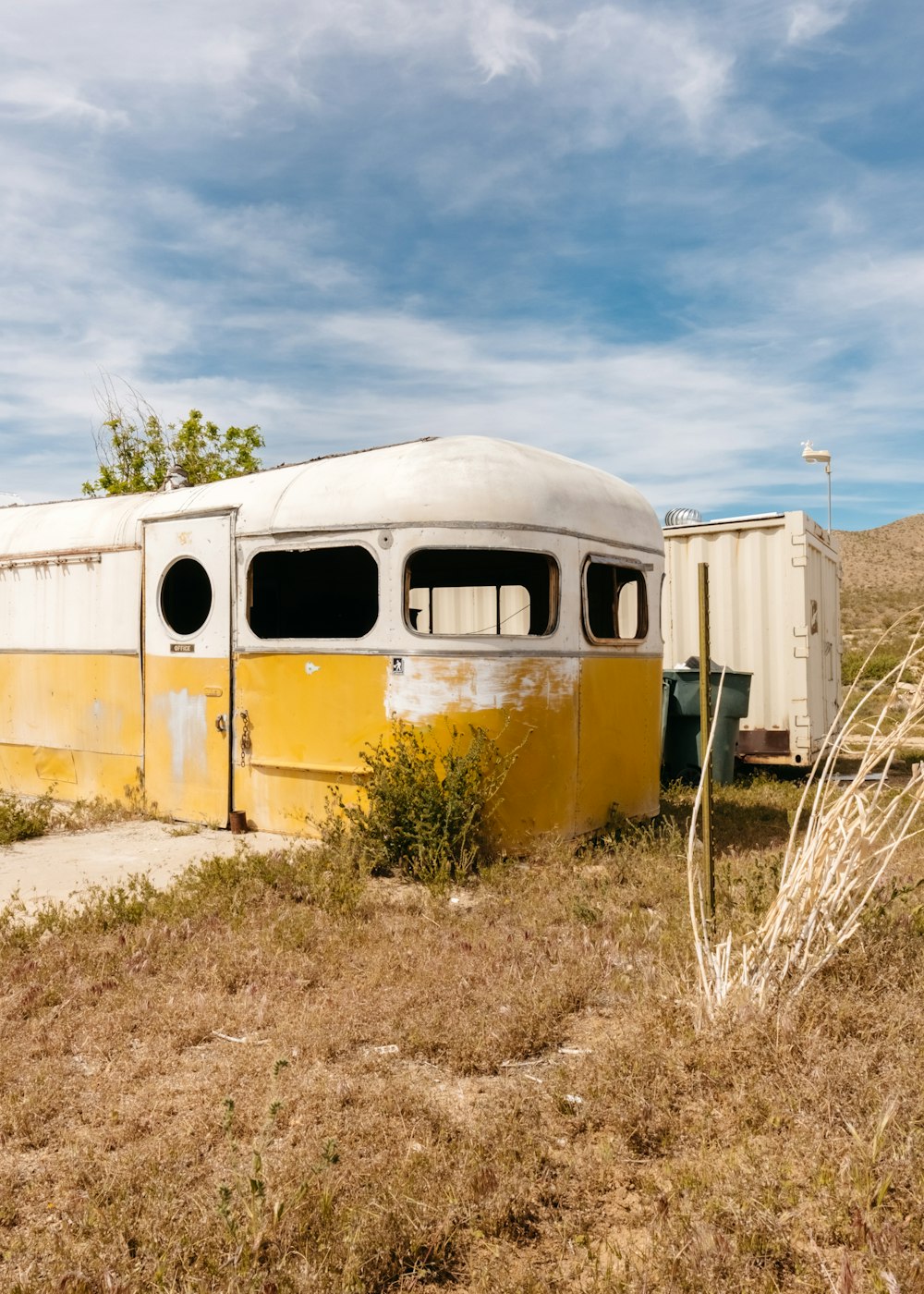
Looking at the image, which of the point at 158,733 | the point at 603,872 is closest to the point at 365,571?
the point at 158,733

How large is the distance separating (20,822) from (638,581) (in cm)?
537

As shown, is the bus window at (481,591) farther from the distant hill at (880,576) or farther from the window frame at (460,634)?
the distant hill at (880,576)

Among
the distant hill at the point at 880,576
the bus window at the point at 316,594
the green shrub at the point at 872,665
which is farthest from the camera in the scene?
the distant hill at the point at 880,576

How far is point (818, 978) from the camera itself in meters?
4.27

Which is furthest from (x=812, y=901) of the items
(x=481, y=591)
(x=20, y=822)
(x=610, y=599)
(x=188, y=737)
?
(x=481, y=591)

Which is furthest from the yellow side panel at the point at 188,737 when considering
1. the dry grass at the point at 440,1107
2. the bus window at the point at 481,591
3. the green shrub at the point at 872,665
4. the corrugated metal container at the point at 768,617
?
the green shrub at the point at 872,665

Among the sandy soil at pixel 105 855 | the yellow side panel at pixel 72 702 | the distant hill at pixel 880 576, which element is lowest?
the sandy soil at pixel 105 855

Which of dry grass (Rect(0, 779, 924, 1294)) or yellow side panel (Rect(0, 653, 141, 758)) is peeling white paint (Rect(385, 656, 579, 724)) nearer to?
dry grass (Rect(0, 779, 924, 1294))

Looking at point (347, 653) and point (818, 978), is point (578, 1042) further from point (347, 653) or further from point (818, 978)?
point (347, 653)

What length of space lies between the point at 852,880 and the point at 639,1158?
1.56 meters

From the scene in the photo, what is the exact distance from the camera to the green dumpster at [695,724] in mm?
10172

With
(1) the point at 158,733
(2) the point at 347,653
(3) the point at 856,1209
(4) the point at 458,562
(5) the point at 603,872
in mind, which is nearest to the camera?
(3) the point at 856,1209

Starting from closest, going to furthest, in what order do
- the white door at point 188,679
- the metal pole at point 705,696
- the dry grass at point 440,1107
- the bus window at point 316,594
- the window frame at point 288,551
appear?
the dry grass at point 440,1107, the metal pole at point 705,696, the window frame at point 288,551, the white door at point 188,679, the bus window at point 316,594

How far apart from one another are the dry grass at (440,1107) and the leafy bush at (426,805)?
806mm
